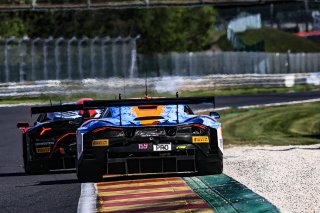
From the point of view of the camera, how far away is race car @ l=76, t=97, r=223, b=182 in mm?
11484

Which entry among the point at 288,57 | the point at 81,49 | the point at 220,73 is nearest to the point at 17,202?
the point at 81,49

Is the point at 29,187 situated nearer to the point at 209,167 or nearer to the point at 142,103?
the point at 142,103

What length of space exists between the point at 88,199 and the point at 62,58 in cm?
3030

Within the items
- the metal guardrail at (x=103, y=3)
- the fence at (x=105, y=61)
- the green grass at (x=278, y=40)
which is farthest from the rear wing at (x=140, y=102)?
the green grass at (x=278, y=40)

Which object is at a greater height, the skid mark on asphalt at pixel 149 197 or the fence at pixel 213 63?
the fence at pixel 213 63

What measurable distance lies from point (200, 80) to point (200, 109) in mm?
10206

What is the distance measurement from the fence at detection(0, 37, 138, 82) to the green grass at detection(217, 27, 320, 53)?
109 ft

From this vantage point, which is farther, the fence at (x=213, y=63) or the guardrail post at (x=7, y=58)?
the fence at (x=213, y=63)

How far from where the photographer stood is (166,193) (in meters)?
10.4

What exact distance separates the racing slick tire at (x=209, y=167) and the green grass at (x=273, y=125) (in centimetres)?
848

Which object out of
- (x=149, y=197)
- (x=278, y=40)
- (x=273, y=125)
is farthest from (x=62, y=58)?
(x=278, y=40)

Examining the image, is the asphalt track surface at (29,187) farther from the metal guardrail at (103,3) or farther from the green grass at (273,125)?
the metal guardrail at (103,3)

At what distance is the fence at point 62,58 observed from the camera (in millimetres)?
38438

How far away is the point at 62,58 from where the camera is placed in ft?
131
